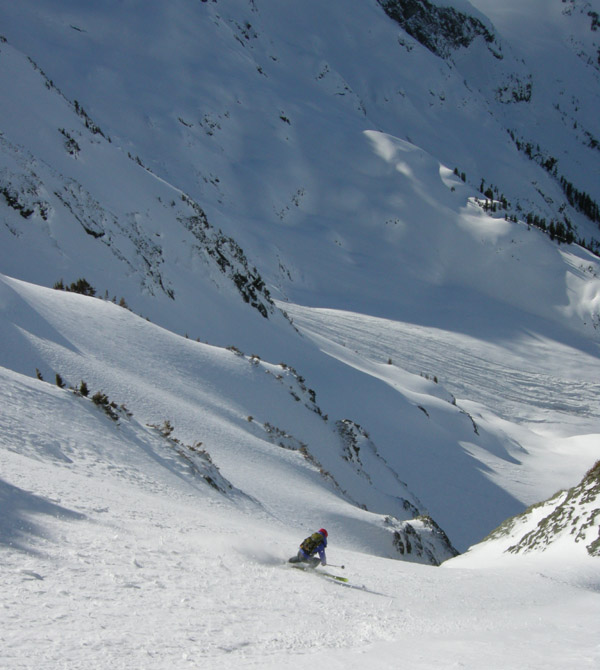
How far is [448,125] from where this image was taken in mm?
76562

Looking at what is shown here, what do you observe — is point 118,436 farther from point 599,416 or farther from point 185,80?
point 185,80

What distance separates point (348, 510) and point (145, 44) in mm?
56922

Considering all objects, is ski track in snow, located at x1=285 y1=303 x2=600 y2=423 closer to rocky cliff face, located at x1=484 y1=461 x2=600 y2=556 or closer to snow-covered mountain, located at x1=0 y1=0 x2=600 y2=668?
snow-covered mountain, located at x1=0 y1=0 x2=600 y2=668

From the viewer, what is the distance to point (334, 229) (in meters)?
54.3

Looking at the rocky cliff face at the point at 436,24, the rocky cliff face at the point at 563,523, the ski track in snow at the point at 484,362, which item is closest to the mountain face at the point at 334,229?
the ski track in snow at the point at 484,362

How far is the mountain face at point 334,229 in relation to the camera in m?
21.4

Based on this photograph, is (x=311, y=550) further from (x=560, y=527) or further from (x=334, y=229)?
(x=334, y=229)

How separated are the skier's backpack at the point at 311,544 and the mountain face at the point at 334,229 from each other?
454 centimetres

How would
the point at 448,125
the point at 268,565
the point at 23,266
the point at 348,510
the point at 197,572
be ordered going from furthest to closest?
the point at 448,125, the point at 23,266, the point at 348,510, the point at 268,565, the point at 197,572

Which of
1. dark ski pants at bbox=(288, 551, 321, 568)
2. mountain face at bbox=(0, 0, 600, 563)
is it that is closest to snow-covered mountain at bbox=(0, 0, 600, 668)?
mountain face at bbox=(0, 0, 600, 563)

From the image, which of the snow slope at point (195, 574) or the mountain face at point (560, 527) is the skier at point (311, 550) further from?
the mountain face at point (560, 527)

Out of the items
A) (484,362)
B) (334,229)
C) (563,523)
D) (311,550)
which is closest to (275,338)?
(563,523)

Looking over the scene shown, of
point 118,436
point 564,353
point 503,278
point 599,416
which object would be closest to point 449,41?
point 503,278

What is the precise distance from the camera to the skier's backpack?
28.3 feet
